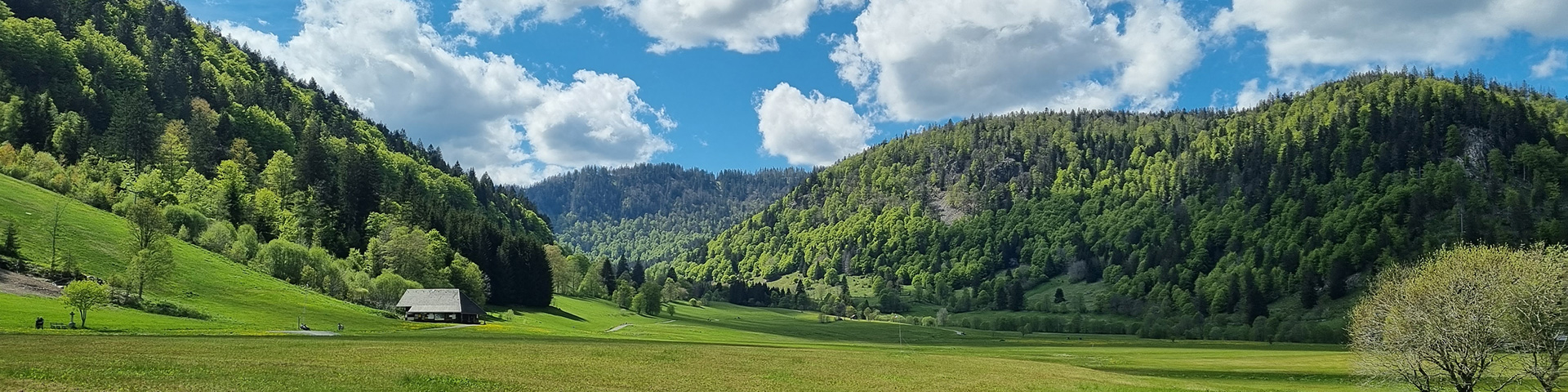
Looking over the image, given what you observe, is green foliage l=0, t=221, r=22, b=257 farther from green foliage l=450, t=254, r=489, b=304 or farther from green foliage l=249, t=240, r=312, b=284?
green foliage l=450, t=254, r=489, b=304

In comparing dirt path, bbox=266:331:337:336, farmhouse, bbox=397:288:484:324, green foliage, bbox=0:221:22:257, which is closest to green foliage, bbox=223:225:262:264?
farmhouse, bbox=397:288:484:324

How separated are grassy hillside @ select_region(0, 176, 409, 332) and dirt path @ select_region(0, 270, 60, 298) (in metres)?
2.59

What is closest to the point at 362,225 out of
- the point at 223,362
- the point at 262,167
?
the point at 262,167

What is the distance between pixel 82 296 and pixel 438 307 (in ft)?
156

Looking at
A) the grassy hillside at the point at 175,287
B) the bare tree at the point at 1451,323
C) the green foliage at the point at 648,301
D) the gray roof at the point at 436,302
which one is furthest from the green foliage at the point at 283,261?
the bare tree at the point at 1451,323

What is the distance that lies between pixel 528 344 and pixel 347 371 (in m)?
31.1

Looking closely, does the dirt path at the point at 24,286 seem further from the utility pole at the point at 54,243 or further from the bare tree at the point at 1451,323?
the bare tree at the point at 1451,323

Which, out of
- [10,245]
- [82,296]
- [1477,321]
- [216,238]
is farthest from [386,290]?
[1477,321]

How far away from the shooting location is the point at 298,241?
416 feet

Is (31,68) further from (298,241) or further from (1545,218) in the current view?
(1545,218)

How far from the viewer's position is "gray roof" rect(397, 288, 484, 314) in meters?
106

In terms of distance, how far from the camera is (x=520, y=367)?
151 ft

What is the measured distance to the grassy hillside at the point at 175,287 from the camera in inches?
2569

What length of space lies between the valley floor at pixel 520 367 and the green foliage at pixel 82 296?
6.39ft
